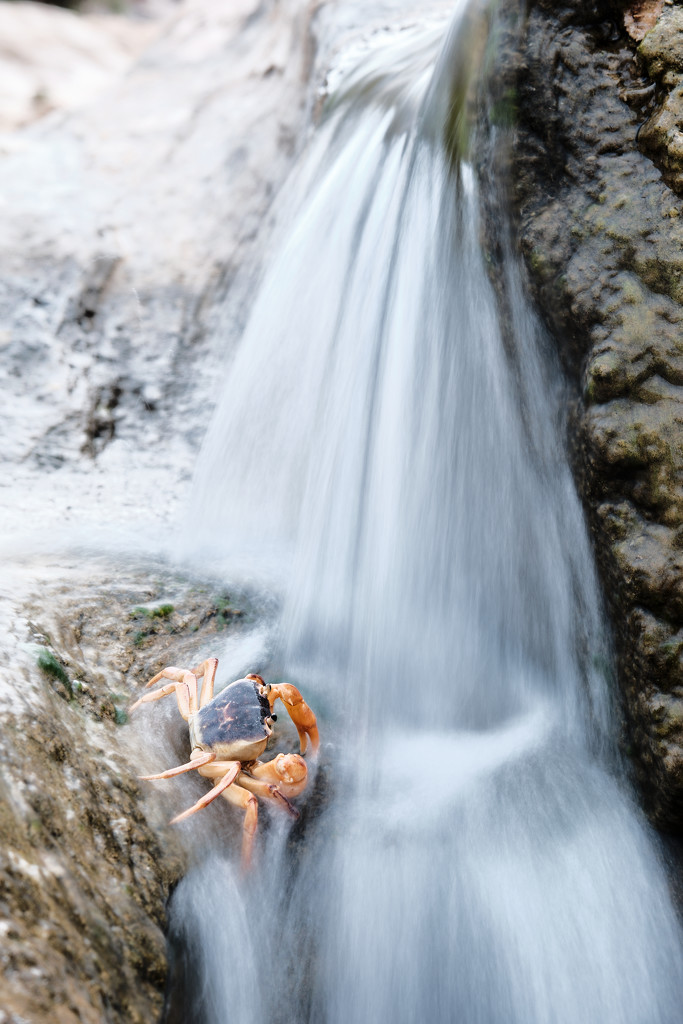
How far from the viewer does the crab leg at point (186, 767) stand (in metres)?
2.13

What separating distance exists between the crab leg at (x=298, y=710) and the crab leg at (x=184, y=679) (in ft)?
0.87

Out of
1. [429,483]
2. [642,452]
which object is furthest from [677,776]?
[429,483]

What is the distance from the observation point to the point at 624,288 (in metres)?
2.44

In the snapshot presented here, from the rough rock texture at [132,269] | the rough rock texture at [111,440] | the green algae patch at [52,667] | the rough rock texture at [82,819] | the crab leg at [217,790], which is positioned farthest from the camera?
the rough rock texture at [132,269]

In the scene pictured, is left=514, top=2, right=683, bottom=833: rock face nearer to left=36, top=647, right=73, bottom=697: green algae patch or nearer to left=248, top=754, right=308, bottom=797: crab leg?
left=248, top=754, right=308, bottom=797: crab leg

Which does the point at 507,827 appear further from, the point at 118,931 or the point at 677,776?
the point at 118,931

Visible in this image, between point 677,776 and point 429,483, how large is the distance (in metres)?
1.60

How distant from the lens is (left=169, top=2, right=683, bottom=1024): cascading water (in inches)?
82.1

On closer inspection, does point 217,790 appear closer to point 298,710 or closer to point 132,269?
point 298,710

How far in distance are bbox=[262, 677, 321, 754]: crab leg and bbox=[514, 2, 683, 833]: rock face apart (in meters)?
1.14

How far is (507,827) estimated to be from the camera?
2400 millimetres

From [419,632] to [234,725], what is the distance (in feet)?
3.87

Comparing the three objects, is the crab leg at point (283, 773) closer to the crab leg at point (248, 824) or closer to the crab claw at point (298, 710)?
the crab leg at point (248, 824)

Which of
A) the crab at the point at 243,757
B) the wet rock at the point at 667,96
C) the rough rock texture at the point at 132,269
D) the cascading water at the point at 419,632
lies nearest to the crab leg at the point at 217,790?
the crab at the point at 243,757
